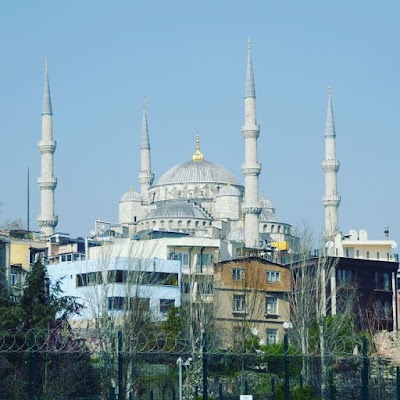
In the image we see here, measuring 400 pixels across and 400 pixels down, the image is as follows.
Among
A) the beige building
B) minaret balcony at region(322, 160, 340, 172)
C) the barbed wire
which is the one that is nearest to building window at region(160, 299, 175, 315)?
the beige building

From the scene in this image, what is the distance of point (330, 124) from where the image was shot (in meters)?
87.2

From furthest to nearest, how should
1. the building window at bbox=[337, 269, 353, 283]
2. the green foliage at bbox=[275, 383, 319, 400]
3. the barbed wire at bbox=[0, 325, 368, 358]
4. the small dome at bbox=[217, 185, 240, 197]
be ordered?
the small dome at bbox=[217, 185, 240, 197]
the building window at bbox=[337, 269, 353, 283]
the green foliage at bbox=[275, 383, 319, 400]
the barbed wire at bbox=[0, 325, 368, 358]

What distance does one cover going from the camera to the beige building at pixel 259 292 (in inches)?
1801

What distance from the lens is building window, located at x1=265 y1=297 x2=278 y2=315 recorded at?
47944 mm

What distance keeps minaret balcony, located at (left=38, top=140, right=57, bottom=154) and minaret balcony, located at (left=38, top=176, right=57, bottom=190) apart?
1.68 metres

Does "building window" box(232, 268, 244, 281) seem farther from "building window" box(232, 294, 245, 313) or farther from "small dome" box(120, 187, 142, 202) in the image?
"small dome" box(120, 187, 142, 202)

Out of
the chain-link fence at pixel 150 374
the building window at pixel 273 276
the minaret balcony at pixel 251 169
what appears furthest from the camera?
the minaret balcony at pixel 251 169

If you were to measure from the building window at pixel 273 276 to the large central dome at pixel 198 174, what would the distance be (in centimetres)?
4996

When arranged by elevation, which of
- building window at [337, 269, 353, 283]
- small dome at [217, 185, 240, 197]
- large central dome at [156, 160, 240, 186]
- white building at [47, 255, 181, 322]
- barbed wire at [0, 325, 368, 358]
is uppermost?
large central dome at [156, 160, 240, 186]

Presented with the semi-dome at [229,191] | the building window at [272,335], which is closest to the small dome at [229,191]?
the semi-dome at [229,191]

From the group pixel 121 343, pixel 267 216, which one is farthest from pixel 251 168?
pixel 121 343

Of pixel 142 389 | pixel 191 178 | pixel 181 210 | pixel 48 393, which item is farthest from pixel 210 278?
pixel 191 178

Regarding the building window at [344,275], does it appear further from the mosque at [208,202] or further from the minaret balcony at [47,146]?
Result: the minaret balcony at [47,146]

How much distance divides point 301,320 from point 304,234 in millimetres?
6235
